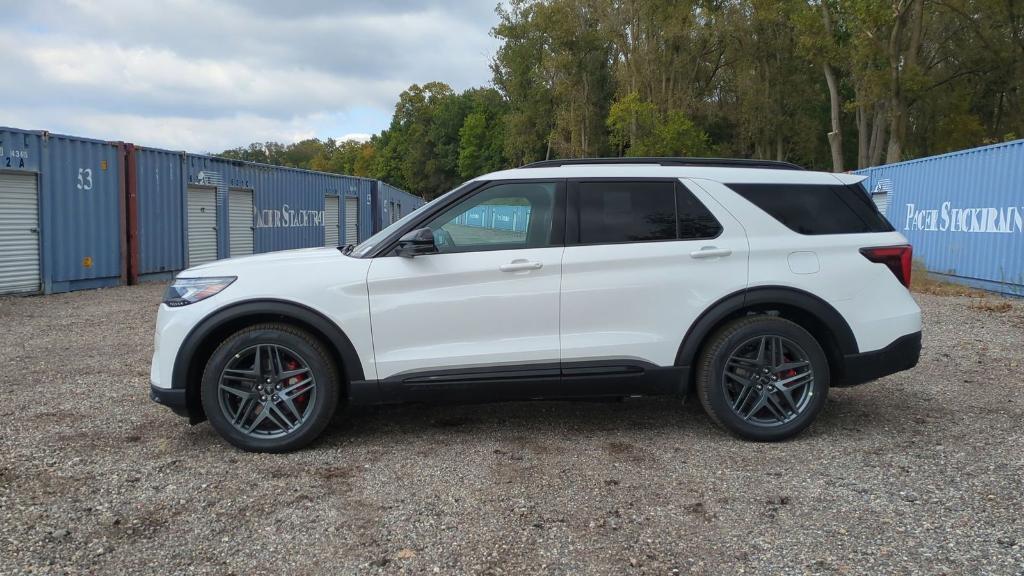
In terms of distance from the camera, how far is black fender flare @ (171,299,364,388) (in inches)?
170

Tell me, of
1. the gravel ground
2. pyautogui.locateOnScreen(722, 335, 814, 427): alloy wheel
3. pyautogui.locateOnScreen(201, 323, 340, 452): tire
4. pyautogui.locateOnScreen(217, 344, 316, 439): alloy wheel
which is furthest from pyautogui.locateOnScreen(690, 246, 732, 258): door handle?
pyautogui.locateOnScreen(217, 344, 316, 439): alloy wheel

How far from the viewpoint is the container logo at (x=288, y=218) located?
19.9m

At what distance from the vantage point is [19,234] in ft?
40.9

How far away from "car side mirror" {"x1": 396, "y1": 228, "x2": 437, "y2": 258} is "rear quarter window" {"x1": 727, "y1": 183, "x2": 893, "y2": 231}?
191cm

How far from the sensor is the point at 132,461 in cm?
430

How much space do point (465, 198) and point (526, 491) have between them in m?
1.79

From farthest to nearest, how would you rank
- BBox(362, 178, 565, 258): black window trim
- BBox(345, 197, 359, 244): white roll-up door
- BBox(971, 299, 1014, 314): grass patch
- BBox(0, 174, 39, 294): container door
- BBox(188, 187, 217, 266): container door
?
BBox(345, 197, 359, 244): white roll-up door, BBox(188, 187, 217, 266): container door, BBox(0, 174, 39, 294): container door, BBox(971, 299, 1014, 314): grass patch, BBox(362, 178, 565, 258): black window trim

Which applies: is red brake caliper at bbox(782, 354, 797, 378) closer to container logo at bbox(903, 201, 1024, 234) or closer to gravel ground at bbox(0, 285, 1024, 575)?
gravel ground at bbox(0, 285, 1024, 575)

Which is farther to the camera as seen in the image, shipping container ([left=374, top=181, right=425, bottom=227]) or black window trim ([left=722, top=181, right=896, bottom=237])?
shipping container ([left=374, top=181, right=425, bottom=227])

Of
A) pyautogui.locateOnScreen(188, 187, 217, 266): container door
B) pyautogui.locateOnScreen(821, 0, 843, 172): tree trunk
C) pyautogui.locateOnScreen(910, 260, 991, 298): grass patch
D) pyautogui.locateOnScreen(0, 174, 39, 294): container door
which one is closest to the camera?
pyautogui.locateOnScreen(0, 174, 39, 294): container door

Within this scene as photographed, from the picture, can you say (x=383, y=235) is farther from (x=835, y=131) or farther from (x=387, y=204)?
(x=835, y=131)

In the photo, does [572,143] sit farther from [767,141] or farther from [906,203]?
[906,203]

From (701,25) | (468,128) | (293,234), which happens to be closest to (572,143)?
(701,25)

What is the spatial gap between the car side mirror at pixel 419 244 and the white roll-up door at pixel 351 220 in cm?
2227
